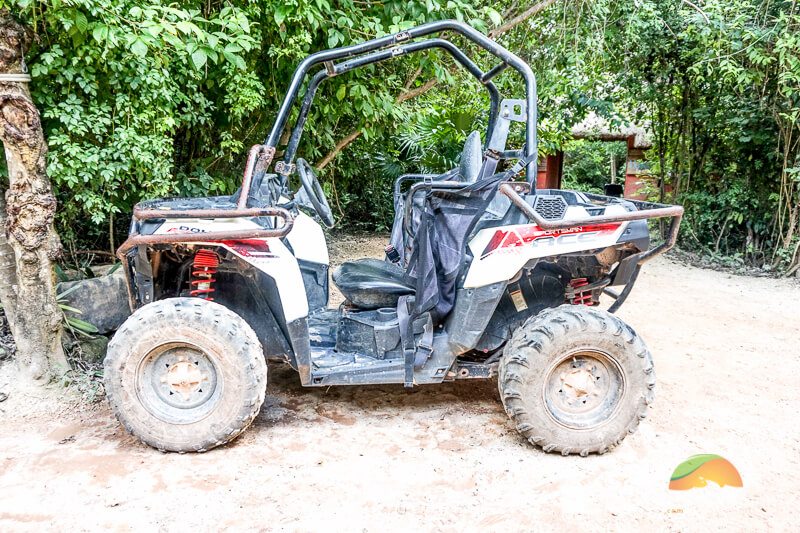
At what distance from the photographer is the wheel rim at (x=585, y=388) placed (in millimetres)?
2906

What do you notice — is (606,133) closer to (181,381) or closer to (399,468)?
(399,468)

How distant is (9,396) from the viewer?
3412 millimetres

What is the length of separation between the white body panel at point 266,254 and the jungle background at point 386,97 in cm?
97

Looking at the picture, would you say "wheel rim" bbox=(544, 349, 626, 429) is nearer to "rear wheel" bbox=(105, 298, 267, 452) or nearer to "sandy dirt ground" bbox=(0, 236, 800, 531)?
"sandy dirt ground" bbox=(0, 236, 800, 531)

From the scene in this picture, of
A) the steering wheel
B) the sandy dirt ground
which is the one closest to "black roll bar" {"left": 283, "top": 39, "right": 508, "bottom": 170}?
the steering wheel

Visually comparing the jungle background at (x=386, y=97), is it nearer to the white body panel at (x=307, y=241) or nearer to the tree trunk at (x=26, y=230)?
the tree trunk at (x=26, y=230)

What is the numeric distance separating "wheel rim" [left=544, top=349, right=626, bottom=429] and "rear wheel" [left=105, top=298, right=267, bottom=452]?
1.41 metres

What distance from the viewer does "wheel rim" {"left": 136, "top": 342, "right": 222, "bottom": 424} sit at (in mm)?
2871

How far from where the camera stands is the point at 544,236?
111 inches

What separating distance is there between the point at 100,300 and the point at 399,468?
2.46 m

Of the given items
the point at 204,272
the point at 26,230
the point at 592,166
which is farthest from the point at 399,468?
the point at 592,166

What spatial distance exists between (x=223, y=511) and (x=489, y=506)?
1055 millimetres

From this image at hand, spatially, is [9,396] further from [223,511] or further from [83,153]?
[223,511]

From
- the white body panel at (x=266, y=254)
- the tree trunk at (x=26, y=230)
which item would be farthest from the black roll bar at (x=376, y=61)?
the tree trunk at (x=26, y=230)
